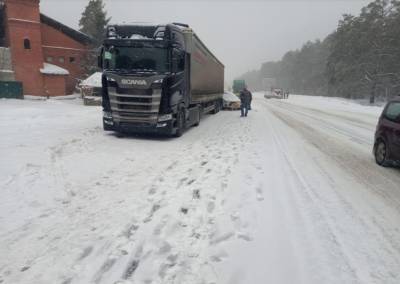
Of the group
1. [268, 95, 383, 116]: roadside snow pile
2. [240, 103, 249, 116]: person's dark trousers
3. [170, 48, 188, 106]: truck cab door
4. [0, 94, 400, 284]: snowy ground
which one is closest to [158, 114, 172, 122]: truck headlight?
[170, 48, 188, 106]: truck cab door

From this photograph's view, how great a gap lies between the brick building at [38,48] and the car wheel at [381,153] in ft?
107

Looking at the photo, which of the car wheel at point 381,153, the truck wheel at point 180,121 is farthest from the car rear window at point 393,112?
the truck wheel at point 180,121

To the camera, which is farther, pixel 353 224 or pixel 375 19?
pixel 375 19

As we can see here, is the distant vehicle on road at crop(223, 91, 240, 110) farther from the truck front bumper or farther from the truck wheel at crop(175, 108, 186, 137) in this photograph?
the truck front bumper

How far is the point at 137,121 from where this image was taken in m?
10.5

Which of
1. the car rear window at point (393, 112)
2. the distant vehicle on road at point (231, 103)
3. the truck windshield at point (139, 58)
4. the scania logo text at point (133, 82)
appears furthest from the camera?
the distant vehicle on road at point (231, 103)

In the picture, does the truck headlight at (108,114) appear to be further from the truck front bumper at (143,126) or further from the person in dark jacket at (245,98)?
the person in dark jacket at (245,98)

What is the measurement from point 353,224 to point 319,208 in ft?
1.99

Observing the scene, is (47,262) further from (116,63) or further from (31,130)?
(31,130)

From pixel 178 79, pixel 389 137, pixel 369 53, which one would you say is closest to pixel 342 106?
pixel 369 53

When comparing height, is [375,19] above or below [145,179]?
above

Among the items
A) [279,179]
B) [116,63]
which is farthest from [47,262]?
[116,63]

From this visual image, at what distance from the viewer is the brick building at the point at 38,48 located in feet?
100

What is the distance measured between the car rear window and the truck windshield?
6.67m
